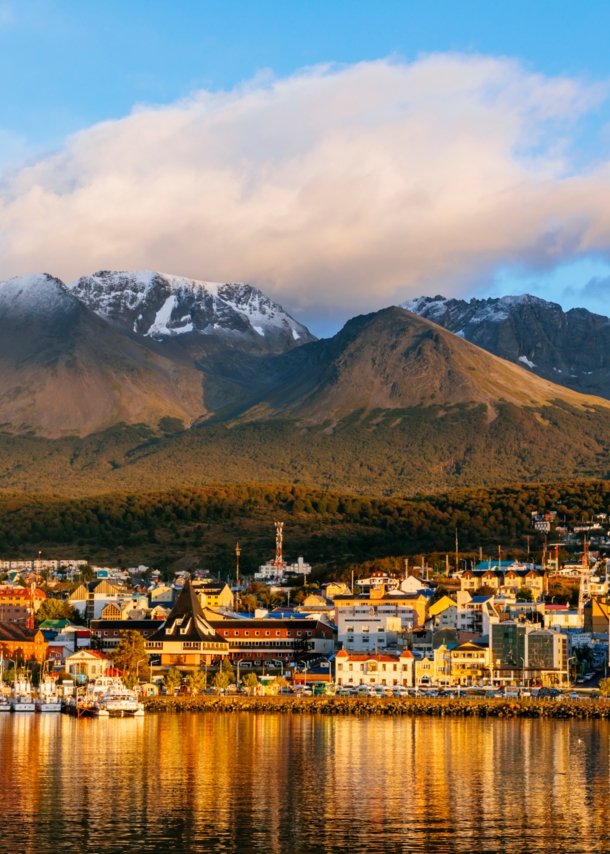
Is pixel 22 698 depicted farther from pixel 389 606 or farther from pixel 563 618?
pixel 563 618

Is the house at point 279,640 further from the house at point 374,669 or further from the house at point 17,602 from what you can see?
the house at point 17,602

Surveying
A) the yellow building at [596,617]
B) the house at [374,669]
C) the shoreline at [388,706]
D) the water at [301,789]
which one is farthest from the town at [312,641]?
the water at [301,789]

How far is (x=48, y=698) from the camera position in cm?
10394

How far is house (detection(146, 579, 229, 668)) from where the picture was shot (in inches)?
4796

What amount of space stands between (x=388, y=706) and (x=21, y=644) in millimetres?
39684

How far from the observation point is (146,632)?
425 ft

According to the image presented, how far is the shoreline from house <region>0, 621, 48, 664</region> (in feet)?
76.3

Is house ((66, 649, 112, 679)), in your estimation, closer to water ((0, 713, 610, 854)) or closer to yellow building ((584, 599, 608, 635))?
water ((0, 713, 610, 854))

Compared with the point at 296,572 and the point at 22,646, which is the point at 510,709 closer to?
the point at 22,646

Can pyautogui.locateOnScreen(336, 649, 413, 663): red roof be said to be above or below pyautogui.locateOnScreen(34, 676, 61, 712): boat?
above

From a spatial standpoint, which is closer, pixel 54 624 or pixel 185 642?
pixel 185 642

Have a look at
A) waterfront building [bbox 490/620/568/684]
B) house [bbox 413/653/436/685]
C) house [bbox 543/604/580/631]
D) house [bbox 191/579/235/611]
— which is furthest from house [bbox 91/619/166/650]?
house [bbox 543/604/580/631]

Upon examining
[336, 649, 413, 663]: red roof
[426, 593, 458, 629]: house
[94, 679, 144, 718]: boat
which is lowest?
[94, 679, 144, 718]: boat

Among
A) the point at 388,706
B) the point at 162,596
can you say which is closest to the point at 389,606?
the point at 162,596
